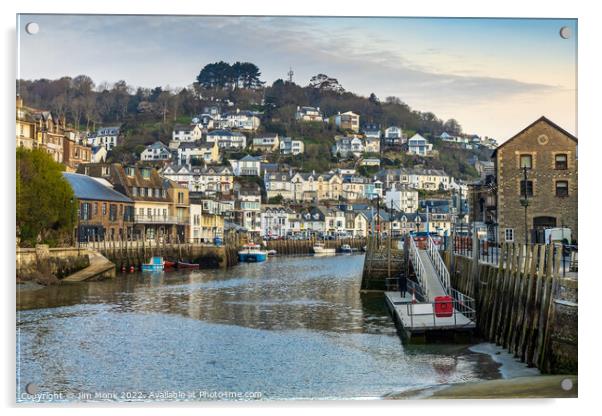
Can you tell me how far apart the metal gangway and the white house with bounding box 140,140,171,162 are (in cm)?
1995

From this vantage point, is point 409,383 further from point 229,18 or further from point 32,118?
point 32,118

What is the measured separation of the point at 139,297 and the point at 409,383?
17.2m

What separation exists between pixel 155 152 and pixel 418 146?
18.4 meters

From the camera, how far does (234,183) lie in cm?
6312

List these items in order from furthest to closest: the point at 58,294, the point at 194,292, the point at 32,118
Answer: the point at 194,292
the point at 58,294
the point at 32,118

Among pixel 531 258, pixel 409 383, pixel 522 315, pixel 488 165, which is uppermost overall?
pixel 488 165

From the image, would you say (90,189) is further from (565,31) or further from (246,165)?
(565,31)

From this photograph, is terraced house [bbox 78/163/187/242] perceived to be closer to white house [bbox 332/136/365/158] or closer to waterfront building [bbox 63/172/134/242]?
waterfront building [bbox 63/172/134/242]

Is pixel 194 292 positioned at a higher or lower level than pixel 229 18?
lower

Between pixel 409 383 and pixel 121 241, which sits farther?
pixel 121 241

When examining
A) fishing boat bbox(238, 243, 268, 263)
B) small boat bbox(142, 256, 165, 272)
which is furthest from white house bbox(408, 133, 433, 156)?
fishing boat bbox(238, 243, 268, 263)

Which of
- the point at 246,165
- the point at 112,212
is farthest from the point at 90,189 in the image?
the point at 246,165

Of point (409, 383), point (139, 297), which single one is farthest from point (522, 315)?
point (139, 297)

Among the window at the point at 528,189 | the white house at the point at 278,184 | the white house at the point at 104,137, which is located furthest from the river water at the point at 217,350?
the white house at the point at 278,184
